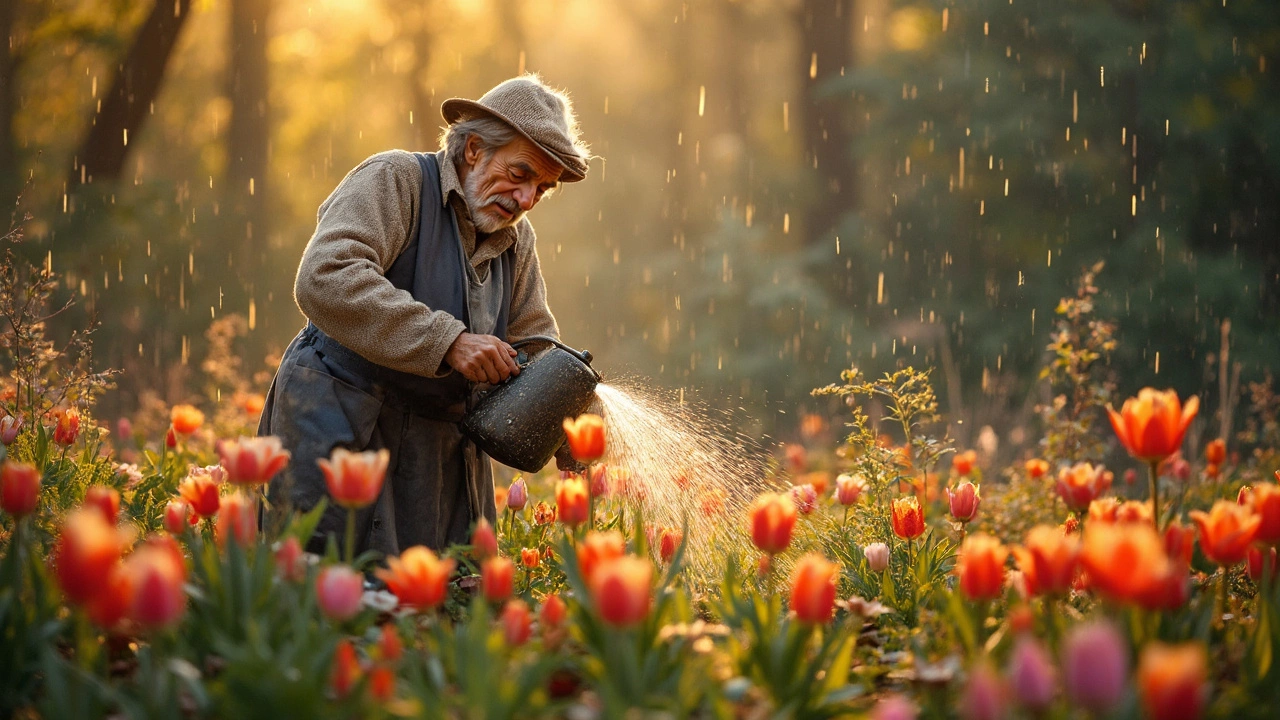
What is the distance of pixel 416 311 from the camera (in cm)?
290

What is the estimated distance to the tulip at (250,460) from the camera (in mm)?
2109

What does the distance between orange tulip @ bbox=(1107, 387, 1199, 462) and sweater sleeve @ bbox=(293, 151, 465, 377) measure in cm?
180

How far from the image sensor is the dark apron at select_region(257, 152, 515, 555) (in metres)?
3.06

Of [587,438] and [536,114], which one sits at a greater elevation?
[536,114]

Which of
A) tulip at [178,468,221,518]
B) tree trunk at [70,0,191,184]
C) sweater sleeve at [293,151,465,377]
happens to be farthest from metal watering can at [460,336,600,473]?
tree trunk at [70,0,191,184]

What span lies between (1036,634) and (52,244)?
36.5 feet

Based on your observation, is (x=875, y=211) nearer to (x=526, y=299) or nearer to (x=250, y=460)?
(x=526, y=299)

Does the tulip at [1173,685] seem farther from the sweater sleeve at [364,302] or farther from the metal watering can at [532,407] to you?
the sweater sleeve at [364,302]

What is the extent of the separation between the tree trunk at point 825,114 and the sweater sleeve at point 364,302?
39.2 feet

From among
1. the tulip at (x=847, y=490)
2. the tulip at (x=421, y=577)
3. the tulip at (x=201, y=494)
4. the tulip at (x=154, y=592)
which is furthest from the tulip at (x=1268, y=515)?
the tulip at (x=201, y=494)

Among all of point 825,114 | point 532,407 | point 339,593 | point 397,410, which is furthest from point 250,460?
point 825,114

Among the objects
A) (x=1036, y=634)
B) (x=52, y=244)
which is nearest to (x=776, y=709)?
(x=1036, y=634)

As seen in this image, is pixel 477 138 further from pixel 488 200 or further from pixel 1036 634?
pixel 1036 634

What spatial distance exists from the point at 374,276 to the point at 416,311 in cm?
16
